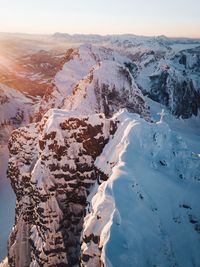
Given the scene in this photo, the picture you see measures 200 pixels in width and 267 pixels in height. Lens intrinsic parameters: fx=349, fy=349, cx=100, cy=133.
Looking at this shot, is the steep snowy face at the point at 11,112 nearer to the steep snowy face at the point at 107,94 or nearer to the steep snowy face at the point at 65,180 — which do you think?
the steep snowy face at the point at 107,94

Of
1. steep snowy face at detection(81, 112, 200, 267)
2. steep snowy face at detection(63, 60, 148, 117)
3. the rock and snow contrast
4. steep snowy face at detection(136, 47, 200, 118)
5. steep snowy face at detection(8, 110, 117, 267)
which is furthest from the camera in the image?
steep snowy face at detection(136, 47, 200, 118)

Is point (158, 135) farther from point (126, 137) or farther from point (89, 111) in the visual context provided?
point (89, 111)

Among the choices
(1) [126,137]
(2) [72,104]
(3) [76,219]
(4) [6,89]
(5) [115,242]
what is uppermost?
(1) [126,137]

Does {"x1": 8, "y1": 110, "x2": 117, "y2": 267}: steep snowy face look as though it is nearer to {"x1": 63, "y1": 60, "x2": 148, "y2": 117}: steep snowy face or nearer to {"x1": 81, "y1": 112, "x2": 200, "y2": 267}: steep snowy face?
{"x1": 81, "y1": 112, "x2": 200, "y2": 267}: steep snowy face

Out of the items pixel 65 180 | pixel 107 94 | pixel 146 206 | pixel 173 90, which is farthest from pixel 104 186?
pixel 173 90

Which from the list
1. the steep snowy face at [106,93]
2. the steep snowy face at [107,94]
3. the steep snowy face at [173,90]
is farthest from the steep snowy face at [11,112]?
the steep snowy face at [107,94]

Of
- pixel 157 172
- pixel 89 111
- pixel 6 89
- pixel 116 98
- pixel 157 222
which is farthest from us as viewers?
pixel 6 89

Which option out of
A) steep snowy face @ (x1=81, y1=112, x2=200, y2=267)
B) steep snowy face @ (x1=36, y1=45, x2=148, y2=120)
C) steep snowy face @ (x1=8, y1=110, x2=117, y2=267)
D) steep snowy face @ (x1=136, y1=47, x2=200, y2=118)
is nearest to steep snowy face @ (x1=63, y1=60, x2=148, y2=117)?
steep snowy face @ (x1=36, y1=45, x2=148, y2=120)

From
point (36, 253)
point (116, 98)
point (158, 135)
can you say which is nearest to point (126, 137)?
point (158, 135)
